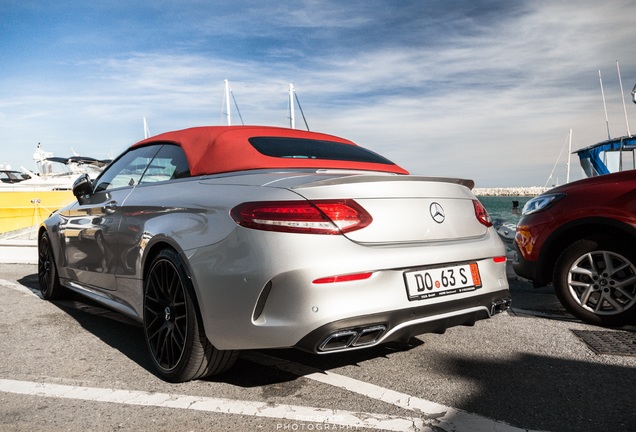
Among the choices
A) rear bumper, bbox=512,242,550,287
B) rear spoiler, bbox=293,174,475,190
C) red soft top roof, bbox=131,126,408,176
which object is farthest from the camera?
rear bumper, bbox=512,242,550,287

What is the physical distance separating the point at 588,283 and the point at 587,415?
2.14 meters

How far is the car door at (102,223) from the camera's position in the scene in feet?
13.1

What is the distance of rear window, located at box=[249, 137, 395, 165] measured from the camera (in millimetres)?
3488

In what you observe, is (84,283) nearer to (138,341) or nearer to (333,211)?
(138,341)

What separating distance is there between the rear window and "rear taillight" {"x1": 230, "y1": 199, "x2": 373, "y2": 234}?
2.56 ft

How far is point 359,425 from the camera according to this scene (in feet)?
8.25

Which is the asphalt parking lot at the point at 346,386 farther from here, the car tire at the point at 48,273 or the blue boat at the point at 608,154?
the blue boat at the point at 608,154

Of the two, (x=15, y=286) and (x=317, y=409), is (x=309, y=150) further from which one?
(x=15, y=286)

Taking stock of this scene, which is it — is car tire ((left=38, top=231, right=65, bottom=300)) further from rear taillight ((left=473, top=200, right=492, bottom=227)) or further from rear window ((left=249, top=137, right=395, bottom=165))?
rear taillight ((left=473, top=200, right=492, bottom=227))

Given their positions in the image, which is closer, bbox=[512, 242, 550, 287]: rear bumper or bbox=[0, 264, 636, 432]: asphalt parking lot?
bbox=[0, 264, 636, 432]: asphalt parking lot

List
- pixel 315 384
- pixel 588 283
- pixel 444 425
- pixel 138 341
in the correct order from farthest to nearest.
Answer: pixel 588 283 → pixel 138 341 → pixel 315 384 → pixel 444 425

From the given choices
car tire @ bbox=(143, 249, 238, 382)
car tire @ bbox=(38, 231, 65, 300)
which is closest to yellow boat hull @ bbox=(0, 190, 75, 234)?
car tire @ bbox=(38, 231, 65, 300)

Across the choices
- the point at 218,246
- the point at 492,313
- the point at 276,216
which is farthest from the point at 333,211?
the point at 492,313

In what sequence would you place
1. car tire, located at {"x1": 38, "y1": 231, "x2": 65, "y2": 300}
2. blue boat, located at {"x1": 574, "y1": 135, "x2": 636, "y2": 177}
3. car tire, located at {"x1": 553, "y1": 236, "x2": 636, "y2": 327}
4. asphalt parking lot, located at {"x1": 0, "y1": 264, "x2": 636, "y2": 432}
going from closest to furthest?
asphalt parking lot, located at {"x1": 0, "y1": 264, "x2": 636, "y2": 432}, car tire, located at {"x1": 553, "y1": 236, "x2": 636, "y2": 327}, car tire, located at {"x1": 38, "y1": 231, "x2": 65, "y2": 300}, blue boat, located at {"x1": 574, "y1": 135, "x2": 636, "y2": 177}
